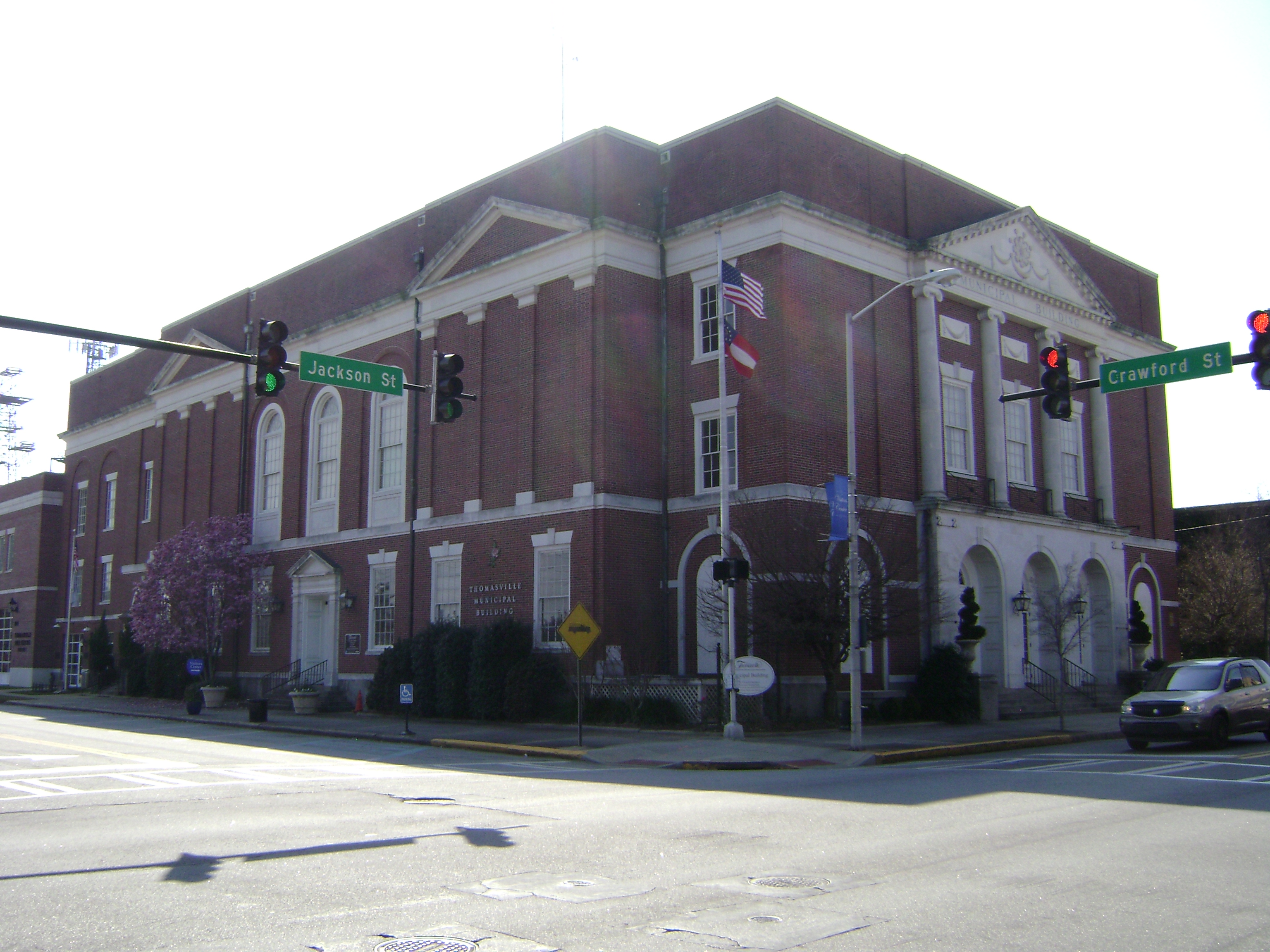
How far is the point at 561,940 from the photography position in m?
7.24

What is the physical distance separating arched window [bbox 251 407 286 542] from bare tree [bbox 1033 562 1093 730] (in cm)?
2725

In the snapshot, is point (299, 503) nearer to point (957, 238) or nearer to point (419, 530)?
point (419, 530)

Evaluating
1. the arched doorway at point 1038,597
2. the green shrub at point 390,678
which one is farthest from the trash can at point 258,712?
the arched doorway at point 1038,597

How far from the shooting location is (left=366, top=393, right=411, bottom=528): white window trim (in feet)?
123

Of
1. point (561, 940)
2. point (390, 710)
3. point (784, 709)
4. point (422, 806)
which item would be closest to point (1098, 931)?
point (561, 940)

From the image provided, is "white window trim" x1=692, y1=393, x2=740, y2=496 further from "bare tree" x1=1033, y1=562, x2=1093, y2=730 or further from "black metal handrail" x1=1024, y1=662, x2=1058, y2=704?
"black metal handrail" x1=1024, y1=662, x2=1058, y2=704

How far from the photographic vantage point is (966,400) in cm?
3547

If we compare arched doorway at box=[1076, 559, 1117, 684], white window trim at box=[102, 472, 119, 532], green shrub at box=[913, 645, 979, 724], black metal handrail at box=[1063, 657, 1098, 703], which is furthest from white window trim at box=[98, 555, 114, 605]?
arched doorway at box=[1076, 559, 1117, 684]

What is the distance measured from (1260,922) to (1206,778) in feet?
33.7

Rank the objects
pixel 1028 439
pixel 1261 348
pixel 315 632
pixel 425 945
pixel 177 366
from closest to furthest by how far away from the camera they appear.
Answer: pixel 425 945 < pixel 1261 348 < pixel 1028 439 < pixel 315 632 < pixel 177 366

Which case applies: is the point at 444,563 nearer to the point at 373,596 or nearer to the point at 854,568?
the point at 373,596

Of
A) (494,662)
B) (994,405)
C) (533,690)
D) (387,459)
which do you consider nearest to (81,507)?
(387,459)

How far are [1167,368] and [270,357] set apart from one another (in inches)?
554

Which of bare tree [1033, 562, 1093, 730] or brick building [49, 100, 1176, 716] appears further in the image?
bare tree [1033, 562, 1093, 730]
